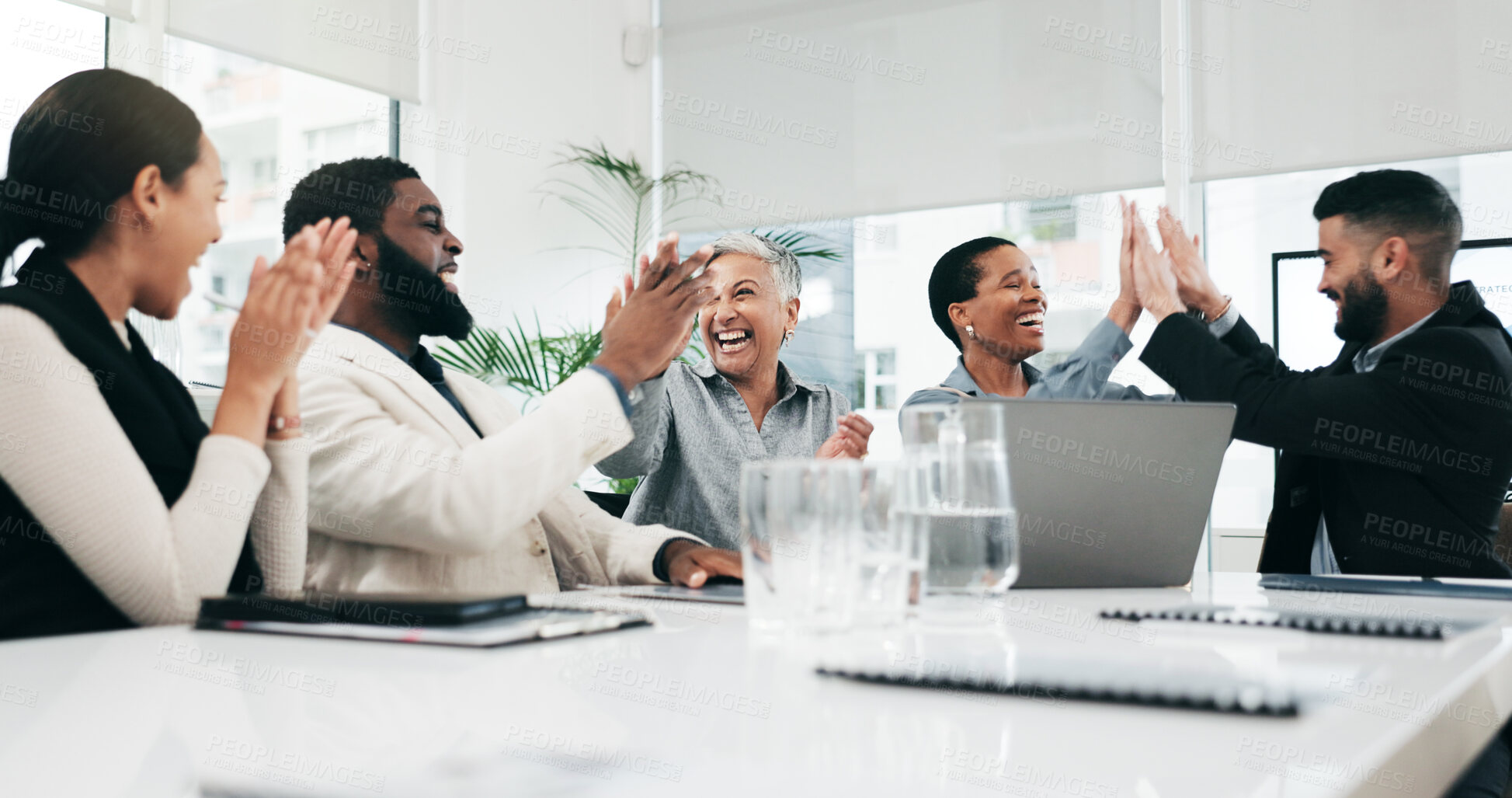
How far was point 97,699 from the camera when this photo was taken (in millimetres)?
710

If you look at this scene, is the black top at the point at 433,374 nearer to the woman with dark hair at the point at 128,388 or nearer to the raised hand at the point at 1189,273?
the woman with dark hair at the point at 128,388

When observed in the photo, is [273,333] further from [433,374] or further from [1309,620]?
[1309,620]

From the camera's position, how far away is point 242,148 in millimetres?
3977

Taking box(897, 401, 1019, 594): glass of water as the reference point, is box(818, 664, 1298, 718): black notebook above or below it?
below

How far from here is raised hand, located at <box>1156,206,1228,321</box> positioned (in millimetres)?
2551

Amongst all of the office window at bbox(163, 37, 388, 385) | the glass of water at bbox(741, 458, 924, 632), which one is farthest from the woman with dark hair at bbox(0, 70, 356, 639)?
the office window at bbox(163, 37, 388, 385)

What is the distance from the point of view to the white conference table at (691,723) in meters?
0.50

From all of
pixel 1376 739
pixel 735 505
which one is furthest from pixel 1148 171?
pixel 1376 739

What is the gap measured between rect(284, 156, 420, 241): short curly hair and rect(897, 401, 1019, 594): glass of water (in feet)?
3.92

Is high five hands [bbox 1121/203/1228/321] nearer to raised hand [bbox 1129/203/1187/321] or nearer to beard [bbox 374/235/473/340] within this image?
raised hand [bbox 1129/203/1187/321]

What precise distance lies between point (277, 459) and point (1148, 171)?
3.80 metres

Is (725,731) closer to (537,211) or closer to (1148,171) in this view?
(1148,171)

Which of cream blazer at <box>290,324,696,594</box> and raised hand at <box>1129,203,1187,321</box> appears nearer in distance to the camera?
cream blazer at <box>290,324,696,594</box>

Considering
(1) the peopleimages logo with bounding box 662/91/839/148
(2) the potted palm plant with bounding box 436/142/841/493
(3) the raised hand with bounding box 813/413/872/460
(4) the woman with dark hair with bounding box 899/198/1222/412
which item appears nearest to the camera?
(3) the raised hand with bounding box 813/413/872/460
